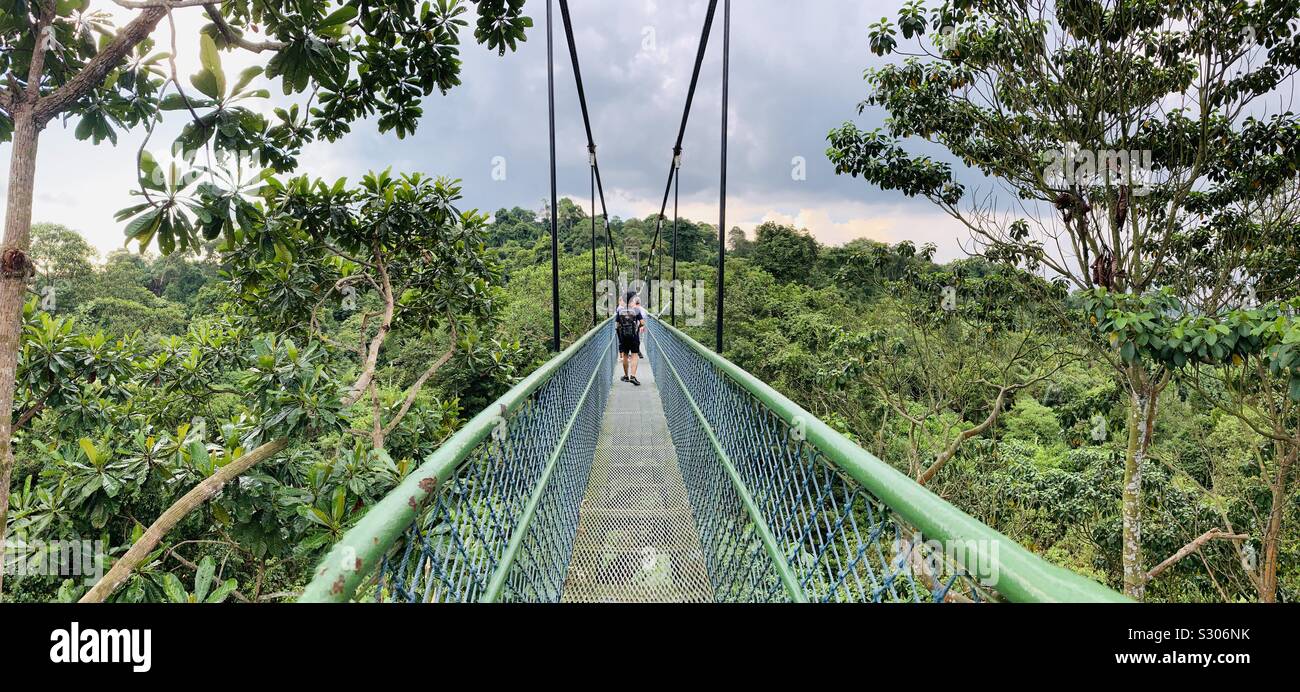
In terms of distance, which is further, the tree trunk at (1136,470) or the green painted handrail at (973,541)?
the tree trunk at (1136,470)

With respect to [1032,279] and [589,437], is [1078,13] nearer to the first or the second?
[1032,279]

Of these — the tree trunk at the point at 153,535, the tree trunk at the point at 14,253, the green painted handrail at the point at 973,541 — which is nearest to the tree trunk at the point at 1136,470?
the green painted handrail at the point at 973,541

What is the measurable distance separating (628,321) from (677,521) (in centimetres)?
350

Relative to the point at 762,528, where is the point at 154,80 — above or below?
above

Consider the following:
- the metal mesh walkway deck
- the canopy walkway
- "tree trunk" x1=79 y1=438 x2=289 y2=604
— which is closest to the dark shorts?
the metal mesh walkway deck

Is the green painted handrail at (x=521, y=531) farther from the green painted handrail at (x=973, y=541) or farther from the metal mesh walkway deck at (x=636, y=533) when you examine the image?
the green painted handrail at (x=973, y=541)

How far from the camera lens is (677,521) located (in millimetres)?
2730

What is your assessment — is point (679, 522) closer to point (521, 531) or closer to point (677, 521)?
point (677, 521)

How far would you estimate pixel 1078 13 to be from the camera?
4.32 m

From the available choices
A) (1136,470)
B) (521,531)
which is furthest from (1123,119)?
(521,531)

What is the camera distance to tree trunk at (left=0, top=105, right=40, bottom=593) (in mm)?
1792

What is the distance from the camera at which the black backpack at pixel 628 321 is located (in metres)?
5.96

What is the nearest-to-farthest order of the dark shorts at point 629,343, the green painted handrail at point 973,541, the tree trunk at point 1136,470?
the green painted handrail at point 973,541 → the tree trunk at point 1136,470 → the dark shorts at point 629,343

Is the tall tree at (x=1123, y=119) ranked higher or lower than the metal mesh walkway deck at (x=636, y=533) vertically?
higher
